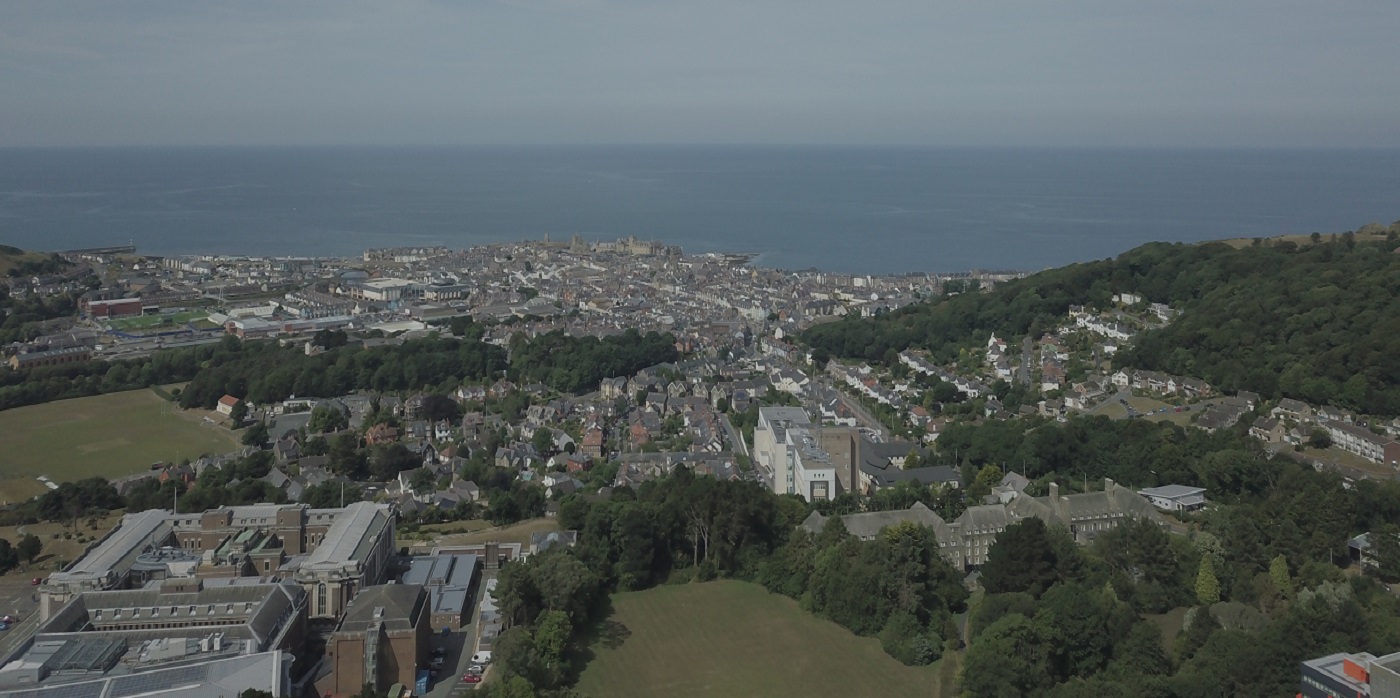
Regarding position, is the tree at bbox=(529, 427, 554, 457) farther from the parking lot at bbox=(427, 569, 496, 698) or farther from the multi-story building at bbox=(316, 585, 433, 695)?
the multi-story building at bbox=(316, 585, 433, 695)

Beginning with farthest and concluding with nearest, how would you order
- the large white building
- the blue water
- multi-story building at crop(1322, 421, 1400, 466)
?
the blue water
multi-story building at crop(1322, 421, 1400, 466)
the large white building

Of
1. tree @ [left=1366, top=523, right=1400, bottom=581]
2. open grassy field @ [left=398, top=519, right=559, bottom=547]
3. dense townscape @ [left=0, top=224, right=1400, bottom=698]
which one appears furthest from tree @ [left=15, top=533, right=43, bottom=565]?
tree @ [left=1366, top=523, right=1400, bottom=581]

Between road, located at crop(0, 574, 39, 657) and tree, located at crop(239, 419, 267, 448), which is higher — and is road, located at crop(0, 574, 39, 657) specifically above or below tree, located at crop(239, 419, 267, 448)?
above

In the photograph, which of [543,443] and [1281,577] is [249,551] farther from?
[1281,577]

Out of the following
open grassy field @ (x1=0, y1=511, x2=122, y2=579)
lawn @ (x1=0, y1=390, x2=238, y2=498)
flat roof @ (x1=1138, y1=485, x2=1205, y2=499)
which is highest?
flat roof @ (x1=1138, y1=485, x2=1205, y2=499)

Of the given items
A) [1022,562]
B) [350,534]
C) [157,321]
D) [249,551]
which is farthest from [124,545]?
[157,321]

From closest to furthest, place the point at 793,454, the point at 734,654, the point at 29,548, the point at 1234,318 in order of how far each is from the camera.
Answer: the point at 734,654
the point at 29,548
the point at 793,454
the point at 1234,318

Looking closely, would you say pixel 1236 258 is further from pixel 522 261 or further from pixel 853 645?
pixel 522 261
